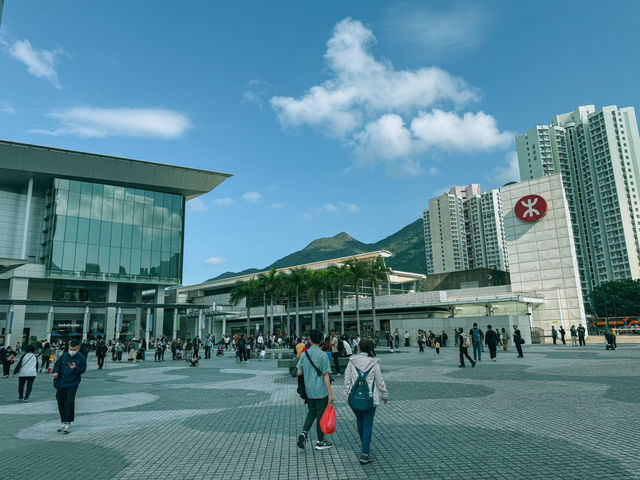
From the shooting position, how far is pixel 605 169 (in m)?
111

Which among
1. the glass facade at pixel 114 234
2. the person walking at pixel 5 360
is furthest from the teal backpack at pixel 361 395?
the glass facade at pixel 114 234

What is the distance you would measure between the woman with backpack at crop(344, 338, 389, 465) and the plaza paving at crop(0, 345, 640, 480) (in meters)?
0.39

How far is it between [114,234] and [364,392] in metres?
58.0

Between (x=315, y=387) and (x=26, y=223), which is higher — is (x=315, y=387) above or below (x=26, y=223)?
below

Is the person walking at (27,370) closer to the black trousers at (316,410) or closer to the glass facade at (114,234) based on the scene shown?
the black trousers at (316,410)

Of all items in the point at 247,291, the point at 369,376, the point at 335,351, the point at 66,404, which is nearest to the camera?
the point at 369,376

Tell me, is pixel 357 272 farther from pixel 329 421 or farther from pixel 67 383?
pixel 329 421

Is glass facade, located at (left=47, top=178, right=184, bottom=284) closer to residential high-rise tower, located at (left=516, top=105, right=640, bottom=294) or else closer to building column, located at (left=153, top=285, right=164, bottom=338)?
building column, located at (left=153, top=285, right=164, bottom=338)

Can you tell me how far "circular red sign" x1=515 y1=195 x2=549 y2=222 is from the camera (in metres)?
53.3

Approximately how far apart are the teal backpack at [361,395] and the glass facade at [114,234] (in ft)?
186

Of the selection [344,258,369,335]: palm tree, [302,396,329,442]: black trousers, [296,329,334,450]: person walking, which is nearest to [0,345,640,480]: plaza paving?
[296,329,334,450]: person walking

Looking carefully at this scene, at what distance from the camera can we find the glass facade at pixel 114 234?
5303 cm

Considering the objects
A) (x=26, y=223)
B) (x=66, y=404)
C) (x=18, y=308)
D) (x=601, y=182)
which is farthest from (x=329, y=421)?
(x=601, y=182)

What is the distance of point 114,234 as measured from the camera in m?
56.1
